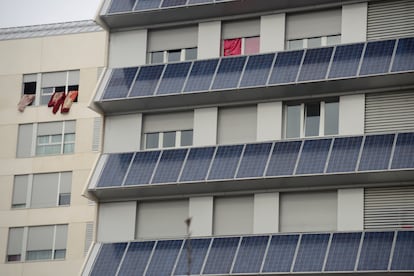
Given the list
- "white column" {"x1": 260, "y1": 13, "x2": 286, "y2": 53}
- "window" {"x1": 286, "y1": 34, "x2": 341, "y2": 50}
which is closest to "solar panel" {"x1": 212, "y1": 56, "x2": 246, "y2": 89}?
"white column" {"x1": 260, "y1": 13, "x2": 286, "y2": 53}

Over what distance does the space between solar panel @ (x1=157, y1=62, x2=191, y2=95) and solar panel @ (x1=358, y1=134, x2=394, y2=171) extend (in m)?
7.07

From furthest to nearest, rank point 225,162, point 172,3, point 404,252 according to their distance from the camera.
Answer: point 172,3 → point 225,162 → point 404,252

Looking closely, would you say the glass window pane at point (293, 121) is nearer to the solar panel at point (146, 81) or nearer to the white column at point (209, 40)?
the white column at point (209, 40)

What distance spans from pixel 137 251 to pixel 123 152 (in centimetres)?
385

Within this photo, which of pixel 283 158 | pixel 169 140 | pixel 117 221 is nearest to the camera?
pixel 283 158

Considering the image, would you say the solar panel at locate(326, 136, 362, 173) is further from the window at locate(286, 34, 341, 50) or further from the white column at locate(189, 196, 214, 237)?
the white column at locate(189, 196, 214, 237)

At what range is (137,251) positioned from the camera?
44.9 meters

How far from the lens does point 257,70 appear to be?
45.2 metres

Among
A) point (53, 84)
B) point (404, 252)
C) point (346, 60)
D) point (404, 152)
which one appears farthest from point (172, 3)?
point (53, 84)

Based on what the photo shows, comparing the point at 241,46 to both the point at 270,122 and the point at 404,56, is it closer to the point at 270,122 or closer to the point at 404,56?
the point at 270,122

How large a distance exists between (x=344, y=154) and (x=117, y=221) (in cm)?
850

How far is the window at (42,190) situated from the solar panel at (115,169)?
20.9 metres

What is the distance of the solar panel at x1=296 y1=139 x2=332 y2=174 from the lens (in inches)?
1689

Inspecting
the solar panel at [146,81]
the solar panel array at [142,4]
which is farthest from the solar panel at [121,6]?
the solar panel at [146,81]
